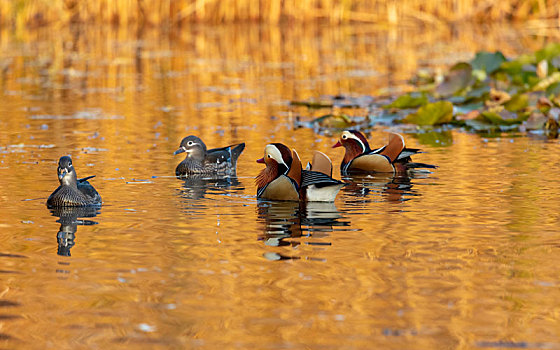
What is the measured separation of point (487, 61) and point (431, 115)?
3.13 meters

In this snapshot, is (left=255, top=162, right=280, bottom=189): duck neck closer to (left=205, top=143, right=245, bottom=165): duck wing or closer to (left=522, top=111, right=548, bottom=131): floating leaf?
(left=205, top=143, right=245, bottom=165): duck wing

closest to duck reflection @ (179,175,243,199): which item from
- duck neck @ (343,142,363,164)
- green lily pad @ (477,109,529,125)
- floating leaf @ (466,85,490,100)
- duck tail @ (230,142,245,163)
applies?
duck tail @ (230,142,245,163)

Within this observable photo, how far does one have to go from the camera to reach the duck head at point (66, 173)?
887 centimetres

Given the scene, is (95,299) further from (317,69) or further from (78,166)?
(317,69)

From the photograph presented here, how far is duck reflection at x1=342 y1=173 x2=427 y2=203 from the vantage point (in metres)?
9.29

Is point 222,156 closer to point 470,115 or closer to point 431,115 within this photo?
point 431,115

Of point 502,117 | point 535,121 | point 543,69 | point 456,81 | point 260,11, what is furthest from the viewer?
point 260,11

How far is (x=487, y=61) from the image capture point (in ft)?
56.9

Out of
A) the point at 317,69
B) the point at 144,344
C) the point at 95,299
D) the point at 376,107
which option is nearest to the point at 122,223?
the point at 95,299

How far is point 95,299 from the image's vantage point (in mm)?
A: 5910

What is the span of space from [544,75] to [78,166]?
26.8 feet

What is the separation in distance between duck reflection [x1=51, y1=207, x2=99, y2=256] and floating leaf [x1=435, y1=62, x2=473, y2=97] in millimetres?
9180

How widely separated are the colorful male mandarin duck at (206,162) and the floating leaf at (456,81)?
250 inches

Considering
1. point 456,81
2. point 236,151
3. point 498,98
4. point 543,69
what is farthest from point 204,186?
point 543,69
